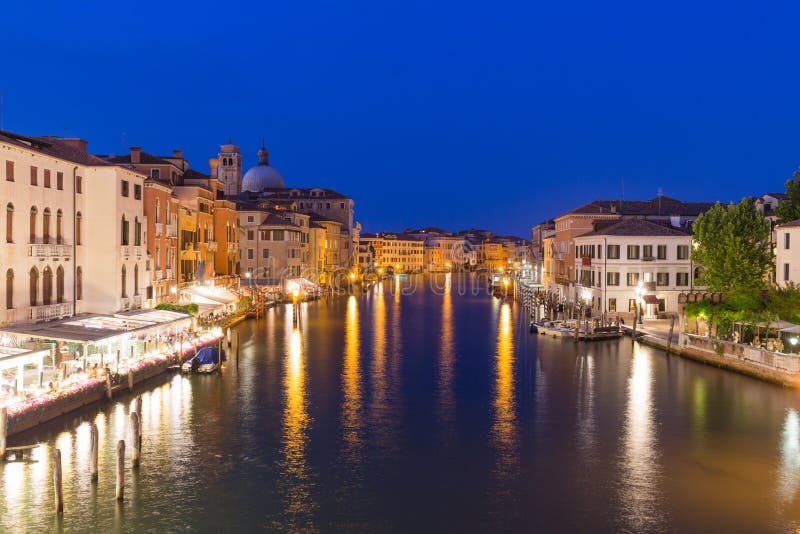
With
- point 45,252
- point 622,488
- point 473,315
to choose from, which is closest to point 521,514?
point 622,488

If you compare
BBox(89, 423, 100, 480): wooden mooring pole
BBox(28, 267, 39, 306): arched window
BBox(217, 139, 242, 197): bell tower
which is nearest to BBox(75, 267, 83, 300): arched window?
BBox(28, 267, 39, 306): arched window

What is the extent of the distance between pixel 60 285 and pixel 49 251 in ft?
6.72

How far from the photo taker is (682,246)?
54.8 m

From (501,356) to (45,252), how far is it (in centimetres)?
2338

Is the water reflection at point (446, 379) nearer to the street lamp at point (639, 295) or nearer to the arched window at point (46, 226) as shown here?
the street lamp at point (639, 295)

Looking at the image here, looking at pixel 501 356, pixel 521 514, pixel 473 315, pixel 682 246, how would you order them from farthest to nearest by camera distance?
→ 1. pixel 473 315
2. pixel 682 246
3. pixel 501 356
4. pixel 521 514

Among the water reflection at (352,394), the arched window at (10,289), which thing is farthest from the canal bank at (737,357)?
the arched window at (10,289)

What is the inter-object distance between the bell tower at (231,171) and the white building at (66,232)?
3343 inches

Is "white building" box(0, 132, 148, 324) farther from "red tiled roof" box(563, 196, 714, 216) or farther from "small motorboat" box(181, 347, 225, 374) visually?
"red tiled roof" box(563, 196, 714, 216)

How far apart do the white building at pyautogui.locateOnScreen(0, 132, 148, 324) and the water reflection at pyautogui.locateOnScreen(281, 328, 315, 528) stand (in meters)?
9.80

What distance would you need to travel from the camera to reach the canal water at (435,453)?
17.4 meters

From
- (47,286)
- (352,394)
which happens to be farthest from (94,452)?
(47,286)

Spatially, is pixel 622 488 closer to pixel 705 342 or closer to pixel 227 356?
pixel 705 342

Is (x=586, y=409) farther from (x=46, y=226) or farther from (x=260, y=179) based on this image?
(x=260, y=179)
